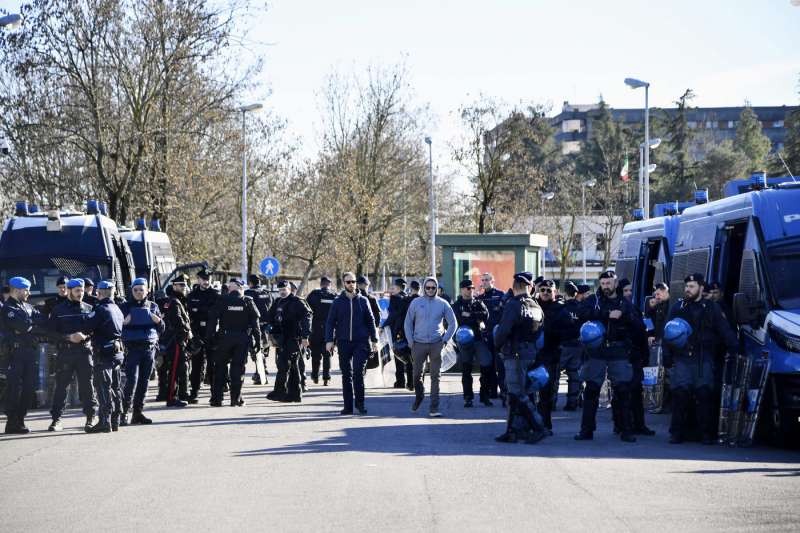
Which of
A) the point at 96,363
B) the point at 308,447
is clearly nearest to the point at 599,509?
the point at 308,447

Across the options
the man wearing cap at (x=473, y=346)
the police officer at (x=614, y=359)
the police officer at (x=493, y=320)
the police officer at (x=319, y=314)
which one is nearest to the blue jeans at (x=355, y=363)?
the man wearing cap at (x=473, y=346)

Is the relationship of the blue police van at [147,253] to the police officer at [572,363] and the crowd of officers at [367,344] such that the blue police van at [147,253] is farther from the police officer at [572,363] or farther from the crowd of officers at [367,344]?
the police officer at [572,363]

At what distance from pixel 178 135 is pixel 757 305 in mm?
26616

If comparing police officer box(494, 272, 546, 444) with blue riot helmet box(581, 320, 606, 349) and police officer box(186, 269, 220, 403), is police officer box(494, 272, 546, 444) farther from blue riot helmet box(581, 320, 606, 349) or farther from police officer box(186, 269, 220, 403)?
police officer box(186, 269, 220, 403)

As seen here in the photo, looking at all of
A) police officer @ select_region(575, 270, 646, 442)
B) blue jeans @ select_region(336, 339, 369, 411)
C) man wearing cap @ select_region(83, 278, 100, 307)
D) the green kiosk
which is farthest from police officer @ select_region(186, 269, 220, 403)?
the green kiosk

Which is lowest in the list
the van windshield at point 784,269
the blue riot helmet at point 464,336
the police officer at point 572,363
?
the police officer at point 572,363

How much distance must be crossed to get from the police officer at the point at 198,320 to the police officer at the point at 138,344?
10.0ft

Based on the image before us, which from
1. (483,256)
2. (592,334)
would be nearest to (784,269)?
(592,334)

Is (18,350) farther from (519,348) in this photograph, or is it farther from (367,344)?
(519,348)

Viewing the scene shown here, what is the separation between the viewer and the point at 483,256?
2827 cm

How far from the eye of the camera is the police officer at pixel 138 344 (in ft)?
51.4

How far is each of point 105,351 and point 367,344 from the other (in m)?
3.89

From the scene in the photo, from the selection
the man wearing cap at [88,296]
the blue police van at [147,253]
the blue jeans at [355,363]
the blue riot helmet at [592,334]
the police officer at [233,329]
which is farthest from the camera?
the blue police van at [147,253]

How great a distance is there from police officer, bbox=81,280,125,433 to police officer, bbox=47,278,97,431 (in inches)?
4.0
